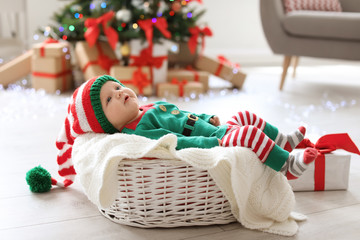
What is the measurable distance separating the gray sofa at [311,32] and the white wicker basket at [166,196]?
5.89ft

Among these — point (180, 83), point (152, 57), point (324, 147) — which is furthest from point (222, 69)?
point (324, 147)

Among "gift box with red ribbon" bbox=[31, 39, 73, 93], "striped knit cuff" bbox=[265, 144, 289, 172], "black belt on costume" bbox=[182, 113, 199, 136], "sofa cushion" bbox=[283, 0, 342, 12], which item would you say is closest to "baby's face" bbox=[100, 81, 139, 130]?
"black belt on costume" bbox=[182, 113, 199, 136]

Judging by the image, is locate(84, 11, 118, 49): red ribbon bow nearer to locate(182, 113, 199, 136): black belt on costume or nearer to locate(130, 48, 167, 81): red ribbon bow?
locate(130, 48, 167, 81): red ribbon bow

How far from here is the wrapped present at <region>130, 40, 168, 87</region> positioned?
255 centimetres

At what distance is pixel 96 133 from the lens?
1.18 m

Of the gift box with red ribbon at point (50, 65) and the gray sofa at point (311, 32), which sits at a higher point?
the gray sofa at point (311, 32)

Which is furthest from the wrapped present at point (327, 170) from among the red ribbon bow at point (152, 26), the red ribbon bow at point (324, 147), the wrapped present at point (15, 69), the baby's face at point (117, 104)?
the wrapped present at point (15, 69)

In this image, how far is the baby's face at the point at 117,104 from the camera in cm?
117

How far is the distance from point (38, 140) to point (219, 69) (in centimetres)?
144

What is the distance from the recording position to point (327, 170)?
4.27 ft

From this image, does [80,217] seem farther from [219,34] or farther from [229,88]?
[219,34]

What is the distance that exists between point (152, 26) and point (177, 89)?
0.38 metres

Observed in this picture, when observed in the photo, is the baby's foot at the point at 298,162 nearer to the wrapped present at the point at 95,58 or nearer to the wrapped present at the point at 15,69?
the wrapped present at the point at 95,58

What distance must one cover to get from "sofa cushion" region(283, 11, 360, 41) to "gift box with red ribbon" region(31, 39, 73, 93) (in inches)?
51.7
